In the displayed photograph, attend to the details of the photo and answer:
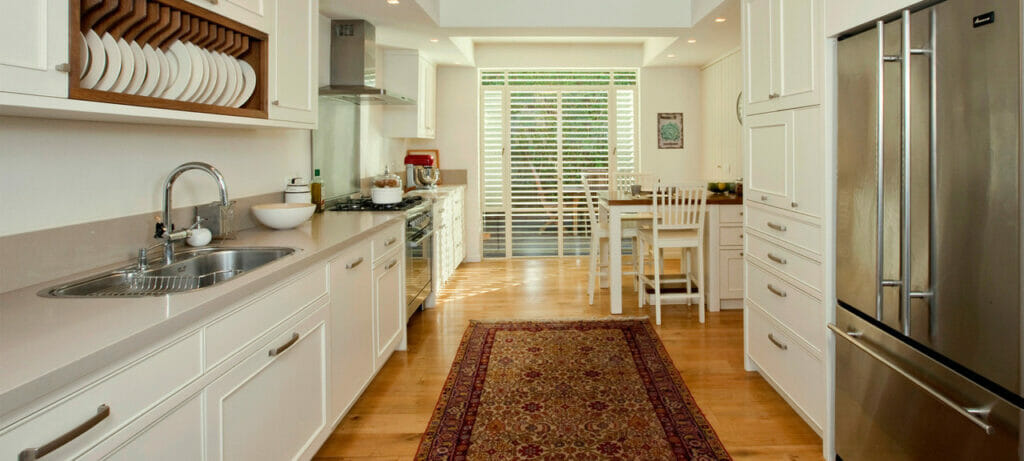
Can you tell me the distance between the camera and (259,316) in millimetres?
1760

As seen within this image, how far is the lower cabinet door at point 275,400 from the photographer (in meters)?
1.58

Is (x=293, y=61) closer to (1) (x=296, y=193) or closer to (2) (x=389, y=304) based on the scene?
(1) (x=296, y=193)

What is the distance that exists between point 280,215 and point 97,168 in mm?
897

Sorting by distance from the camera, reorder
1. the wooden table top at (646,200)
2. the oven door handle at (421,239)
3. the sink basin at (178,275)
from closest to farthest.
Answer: the sink basin at (178,275) < the oven door handle at (421,239) < the wooden table top at (646,200)

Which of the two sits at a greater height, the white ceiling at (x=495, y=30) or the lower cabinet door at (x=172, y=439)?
the white ceiling at (x=495, y=30)

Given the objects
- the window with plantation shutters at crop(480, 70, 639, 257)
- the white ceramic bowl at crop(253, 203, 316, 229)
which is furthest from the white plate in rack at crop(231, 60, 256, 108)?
the window with plantation shutters at crop(480, 70, 639, 257)

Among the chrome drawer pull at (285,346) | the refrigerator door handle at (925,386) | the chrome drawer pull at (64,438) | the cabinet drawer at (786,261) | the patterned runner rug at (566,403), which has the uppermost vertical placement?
the cabinet drawer at (786,261)

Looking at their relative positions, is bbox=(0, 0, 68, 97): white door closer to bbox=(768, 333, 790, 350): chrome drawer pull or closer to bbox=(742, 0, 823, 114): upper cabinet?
bbox=(742, 0, 823, 114): upper cabinet

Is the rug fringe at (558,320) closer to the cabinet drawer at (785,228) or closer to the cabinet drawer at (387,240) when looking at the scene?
the cabinet drawer at (387,240)

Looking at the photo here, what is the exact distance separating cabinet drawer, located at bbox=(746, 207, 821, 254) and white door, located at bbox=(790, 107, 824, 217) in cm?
7

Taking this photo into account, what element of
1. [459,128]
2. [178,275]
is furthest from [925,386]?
[459,128]

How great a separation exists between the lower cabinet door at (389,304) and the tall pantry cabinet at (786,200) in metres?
1.91

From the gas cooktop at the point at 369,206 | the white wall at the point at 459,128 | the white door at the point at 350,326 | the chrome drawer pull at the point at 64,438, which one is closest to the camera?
the chrome drawer pull at the point at 64,438

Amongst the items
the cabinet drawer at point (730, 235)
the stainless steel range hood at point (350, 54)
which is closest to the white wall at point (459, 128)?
the stainless steel range hood at point (350, 54)
